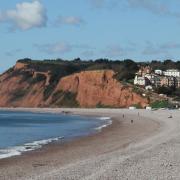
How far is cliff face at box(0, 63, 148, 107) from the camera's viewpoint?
119 metres

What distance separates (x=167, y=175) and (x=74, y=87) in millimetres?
116393

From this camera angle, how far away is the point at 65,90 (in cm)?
13362

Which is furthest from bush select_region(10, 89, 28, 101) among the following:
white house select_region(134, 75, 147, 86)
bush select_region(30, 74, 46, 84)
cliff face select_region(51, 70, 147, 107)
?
white house select_region(134, 75, 147, 86)

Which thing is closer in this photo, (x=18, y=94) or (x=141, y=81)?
(x=141, y=81)

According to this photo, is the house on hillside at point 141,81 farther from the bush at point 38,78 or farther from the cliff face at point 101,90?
the bush at point 38,78

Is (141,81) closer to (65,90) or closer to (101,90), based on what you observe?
(101,90)

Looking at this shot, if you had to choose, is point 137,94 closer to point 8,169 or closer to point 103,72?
point 103,72

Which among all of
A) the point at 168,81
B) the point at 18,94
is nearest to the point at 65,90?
the point at 18,94

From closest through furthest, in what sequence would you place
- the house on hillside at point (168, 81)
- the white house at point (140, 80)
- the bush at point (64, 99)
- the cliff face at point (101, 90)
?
the cliff face at point (101, 90) → the white house at point (140, 80) → the bush at point (64, 99) → the house on hillside at point (168, 81)

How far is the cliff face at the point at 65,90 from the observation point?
11938cm

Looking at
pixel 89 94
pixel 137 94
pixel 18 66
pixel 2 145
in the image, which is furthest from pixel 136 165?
pixel 18 66

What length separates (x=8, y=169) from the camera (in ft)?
58.9

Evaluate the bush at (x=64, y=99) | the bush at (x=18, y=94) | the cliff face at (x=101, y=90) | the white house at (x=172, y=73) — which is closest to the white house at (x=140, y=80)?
the cliff face at (x=101, y=90)

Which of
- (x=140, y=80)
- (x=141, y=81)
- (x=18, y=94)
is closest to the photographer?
(x=141, y=81)
